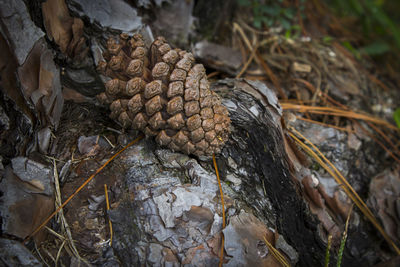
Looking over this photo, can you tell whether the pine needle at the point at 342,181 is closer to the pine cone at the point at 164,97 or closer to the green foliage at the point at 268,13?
the pine cone at the point at 164,97

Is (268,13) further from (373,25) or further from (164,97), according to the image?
(164,97)

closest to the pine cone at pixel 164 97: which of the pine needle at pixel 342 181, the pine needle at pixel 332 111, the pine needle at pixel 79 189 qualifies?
the pine needle at pixel 79 189

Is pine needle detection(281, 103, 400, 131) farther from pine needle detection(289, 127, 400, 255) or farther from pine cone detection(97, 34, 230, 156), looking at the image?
pine cone detection(97, 34, 230, 156)

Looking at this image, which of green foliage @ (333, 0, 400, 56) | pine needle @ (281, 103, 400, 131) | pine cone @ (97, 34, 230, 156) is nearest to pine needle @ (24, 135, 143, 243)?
pine cone @ (97, 34, 230, 156)

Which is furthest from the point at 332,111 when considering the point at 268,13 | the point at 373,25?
the point at 373,25

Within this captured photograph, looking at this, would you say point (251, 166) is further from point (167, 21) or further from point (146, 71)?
point (167, 21)
